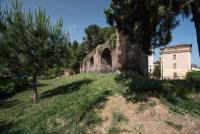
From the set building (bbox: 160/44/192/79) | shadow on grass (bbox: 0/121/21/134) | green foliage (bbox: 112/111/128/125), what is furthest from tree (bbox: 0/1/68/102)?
building (bbox: 160/44/192/79)

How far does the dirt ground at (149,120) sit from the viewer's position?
5.10 metres

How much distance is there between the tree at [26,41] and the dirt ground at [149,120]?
5059mm

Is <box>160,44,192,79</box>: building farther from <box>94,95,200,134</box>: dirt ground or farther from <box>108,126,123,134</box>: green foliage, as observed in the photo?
<box>108,126,123,134</box>: green foliage

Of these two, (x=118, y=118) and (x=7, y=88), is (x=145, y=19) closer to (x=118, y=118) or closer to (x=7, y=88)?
(x=118, y=118)

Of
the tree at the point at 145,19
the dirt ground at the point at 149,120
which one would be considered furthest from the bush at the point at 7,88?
the dirt ground at the point at 149,120

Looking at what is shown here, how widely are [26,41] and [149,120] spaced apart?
7.38 metres

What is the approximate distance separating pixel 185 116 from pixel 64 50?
7527 mm

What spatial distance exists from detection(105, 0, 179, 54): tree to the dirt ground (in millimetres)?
3516

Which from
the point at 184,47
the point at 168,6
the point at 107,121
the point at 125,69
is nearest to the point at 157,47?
the point at 168,6

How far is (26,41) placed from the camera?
936 centimetres

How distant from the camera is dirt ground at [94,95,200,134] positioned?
510 centimetres

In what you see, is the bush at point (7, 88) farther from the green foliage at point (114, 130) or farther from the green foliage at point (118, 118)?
the green foliage at point (114, 130)

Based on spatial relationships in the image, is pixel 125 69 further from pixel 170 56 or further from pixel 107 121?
pixel 170 56

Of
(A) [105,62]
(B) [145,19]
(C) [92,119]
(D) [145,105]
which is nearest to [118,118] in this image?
(C) [92,119]
